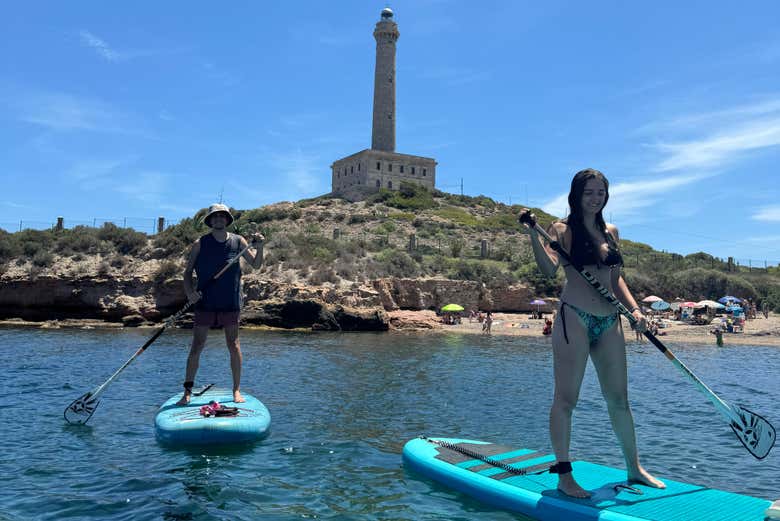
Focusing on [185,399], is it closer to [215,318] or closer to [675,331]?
[215,318]

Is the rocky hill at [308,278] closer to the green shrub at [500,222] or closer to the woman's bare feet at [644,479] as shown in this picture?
the green shrub at [500,222]

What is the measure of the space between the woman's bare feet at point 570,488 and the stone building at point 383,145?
7067cm

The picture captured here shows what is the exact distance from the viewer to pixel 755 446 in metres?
4.72

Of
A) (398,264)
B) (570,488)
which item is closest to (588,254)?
(570,488)

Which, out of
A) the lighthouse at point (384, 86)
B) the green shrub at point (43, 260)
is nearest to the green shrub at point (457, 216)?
the lighthouse at point (384, 86)

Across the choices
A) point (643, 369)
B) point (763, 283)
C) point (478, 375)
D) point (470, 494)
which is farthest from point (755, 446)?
point (763, 283)

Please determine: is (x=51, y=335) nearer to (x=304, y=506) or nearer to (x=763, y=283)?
(x=304, y=506)

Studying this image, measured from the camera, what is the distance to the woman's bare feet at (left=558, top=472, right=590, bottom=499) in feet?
14.5

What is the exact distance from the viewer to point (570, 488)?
14.7 ft

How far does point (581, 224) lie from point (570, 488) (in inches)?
76.1

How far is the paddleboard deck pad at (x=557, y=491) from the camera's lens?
4.19 meters

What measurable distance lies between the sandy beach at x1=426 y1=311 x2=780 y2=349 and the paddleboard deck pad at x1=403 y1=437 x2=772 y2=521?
21993 mm

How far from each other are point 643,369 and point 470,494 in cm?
1329

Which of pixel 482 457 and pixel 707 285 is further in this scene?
pixel 707 285
